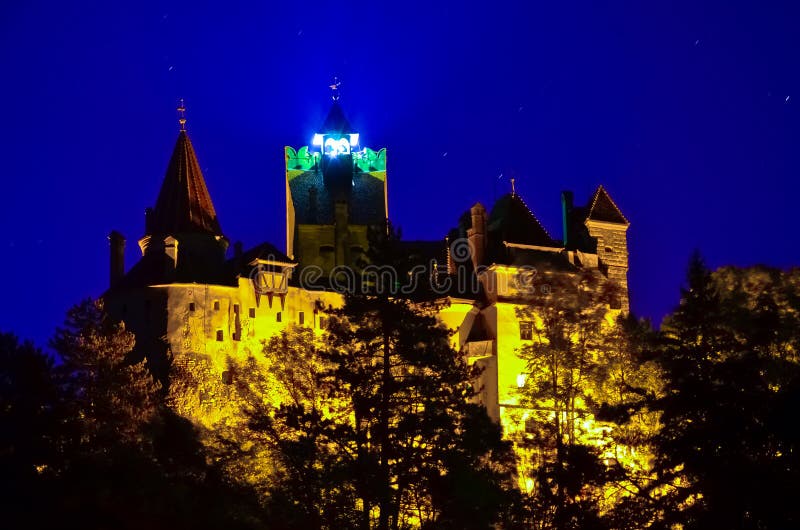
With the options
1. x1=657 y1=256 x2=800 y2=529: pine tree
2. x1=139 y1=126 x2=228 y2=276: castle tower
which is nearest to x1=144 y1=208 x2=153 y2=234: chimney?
x1=139 y1=126 x2=228 y2=276: castle tower

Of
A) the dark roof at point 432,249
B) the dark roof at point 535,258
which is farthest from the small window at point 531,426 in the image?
the dark roof at point 432,249

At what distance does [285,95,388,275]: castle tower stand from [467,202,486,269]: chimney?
9999mm

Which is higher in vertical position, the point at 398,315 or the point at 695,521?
the point at 398,315

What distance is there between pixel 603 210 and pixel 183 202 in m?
22.3

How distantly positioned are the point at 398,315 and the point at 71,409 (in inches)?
493

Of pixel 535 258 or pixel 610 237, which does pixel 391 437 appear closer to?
pixel 535 258

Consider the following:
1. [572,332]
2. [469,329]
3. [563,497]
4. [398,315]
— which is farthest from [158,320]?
[563,497]

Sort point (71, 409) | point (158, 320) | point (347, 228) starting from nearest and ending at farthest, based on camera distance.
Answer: point (71, 409) < point (158, 320) < point (347, 228)

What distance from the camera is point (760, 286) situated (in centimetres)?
5391

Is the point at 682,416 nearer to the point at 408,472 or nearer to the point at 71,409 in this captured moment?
the point at 408,472

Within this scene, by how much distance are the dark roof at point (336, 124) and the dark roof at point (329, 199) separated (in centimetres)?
373

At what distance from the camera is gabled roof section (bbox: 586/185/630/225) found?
68.2 metres

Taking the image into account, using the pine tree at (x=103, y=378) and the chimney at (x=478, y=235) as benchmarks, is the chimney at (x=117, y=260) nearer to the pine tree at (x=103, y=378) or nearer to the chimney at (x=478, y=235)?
the pine tree at (x=103, y=378)

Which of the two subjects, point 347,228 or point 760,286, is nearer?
point 760,286
